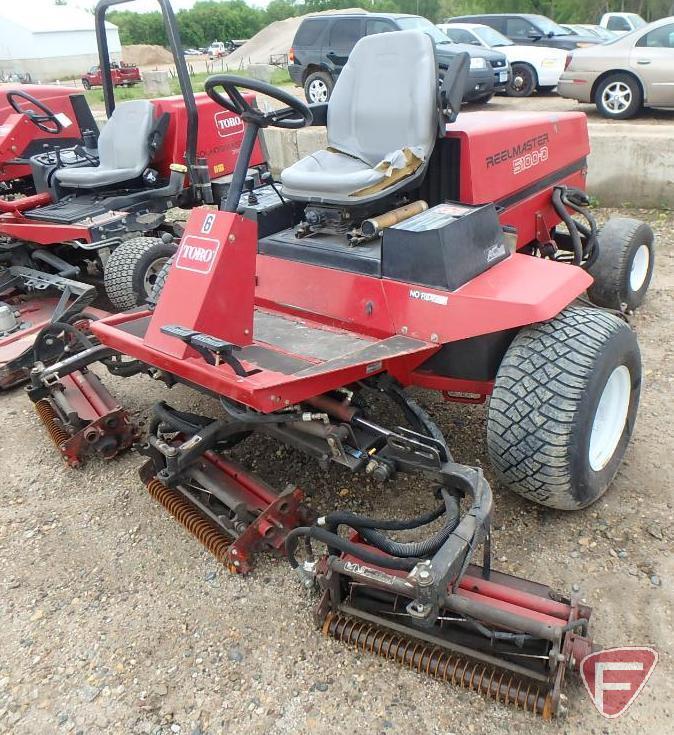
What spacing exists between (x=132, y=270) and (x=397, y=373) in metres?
2.34

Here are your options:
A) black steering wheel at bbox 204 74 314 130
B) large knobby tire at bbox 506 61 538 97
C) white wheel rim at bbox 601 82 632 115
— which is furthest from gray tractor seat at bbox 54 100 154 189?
large knobby tire at bbox 506 61 538 97

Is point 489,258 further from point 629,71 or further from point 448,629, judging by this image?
point 629,71

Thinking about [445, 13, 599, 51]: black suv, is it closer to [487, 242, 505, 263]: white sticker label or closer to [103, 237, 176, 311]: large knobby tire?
[103, 237, 176, 311]: large knobby tire

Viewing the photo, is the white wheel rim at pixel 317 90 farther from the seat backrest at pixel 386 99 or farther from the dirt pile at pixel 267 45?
the dirt pile at pixel 267 45

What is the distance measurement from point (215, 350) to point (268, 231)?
131 centimetres

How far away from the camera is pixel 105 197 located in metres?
4.96

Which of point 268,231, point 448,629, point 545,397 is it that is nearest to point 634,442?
point 545,397

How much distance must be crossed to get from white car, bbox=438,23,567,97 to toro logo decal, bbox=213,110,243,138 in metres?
7.19

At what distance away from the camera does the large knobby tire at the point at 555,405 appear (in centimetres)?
224

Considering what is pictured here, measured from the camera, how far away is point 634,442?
2.93 metres

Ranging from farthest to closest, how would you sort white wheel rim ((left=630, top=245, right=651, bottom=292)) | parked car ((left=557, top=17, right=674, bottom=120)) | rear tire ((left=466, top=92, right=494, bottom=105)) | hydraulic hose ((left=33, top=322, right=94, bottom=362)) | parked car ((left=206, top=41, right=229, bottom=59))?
parked car ((left=206, top=41, right=229, bottom=59)) → rear tire ((left=466, top=92, right=494, bottom=105)) → parked car ((left=557, top=17, right=674, bottom=120)) → white wheel rim ((left=630, top=245, right=651, bottom=292)) → hydraulic hose ((left=33, top=322, right=94, bottom=362))

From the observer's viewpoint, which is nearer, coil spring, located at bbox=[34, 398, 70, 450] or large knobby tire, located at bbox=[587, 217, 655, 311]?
coil spring, located at bbox=[34, 398, 70, 450]

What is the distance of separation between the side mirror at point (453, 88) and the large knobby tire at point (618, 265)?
1493mm

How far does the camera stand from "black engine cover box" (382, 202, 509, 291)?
7.85ft
